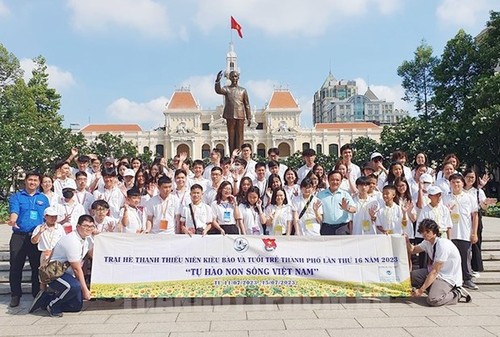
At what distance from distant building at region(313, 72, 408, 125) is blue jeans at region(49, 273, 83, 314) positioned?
121 meters

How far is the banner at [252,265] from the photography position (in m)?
5.59

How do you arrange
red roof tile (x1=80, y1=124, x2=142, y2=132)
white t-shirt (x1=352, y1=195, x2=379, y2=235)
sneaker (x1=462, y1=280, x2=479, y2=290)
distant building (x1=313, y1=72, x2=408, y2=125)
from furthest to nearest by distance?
distant building (x1=313, y1=72, x2=408, y2=125), red roof tile (x1=80, y1=124, x2=142, y2=132), sneaker (x1=462, y1=280, x2=479, y2=290), white t-shirt (x1=352, y1=195, x2=379, y2=235)

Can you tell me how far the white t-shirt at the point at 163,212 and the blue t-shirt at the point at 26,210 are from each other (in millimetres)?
1427

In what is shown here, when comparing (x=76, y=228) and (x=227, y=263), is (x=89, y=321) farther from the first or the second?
(x=227, y=263)

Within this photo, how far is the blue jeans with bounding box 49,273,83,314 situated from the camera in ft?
17.1

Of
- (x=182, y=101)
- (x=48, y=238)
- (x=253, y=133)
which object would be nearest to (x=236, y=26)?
(x=48, y=238)

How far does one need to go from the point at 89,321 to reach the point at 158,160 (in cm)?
331

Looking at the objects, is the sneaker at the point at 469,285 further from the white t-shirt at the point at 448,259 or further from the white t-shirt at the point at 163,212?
the white t-shirt at the point at 163,212

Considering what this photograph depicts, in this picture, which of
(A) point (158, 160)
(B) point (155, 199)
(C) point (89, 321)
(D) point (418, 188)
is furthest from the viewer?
(A) point (158, 160)

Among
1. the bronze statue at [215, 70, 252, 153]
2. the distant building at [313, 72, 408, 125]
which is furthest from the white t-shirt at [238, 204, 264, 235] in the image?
the distant building at [313, 72, 408, 125]

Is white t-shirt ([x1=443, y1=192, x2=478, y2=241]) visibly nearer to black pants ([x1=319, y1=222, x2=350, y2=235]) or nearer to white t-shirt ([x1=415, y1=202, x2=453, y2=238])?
white t-shirt ([x1=415, y1=202, x2=453, y2=238])

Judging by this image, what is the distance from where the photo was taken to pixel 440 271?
18.3 ft

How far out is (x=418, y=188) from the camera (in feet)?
22.8

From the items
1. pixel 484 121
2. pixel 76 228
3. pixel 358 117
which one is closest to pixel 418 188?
pixel 76 228
